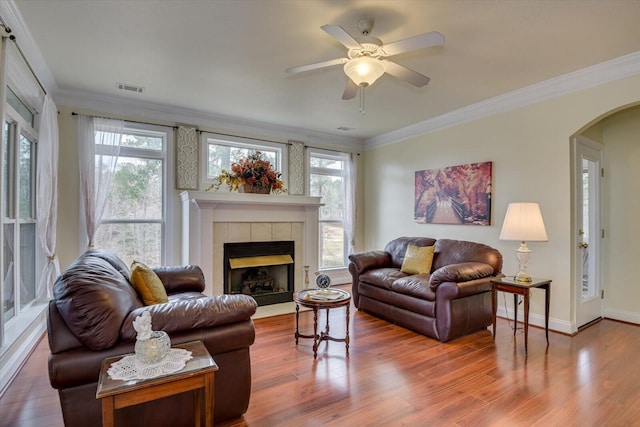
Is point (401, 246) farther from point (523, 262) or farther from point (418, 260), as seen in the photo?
point (523, 262)

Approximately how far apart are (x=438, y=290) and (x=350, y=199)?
3.05 meters

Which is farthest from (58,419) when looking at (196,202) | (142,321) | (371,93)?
(371,93)

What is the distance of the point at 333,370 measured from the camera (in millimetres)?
2646

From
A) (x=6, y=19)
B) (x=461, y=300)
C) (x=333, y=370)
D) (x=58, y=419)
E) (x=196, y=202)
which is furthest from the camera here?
(x=196, y=202)

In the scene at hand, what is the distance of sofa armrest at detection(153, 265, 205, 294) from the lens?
10.6ft

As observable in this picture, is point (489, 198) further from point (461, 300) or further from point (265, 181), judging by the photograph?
point (265, 181)

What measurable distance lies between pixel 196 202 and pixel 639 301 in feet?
17.3

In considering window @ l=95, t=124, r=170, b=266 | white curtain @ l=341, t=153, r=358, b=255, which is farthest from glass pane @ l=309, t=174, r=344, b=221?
window @ l=95, t=124, r=170, b=266

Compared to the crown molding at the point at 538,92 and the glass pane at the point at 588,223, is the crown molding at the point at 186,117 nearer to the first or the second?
the crown molding at the point at 538,92

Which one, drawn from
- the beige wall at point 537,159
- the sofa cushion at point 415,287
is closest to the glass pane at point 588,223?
the beige wall at point 537,159

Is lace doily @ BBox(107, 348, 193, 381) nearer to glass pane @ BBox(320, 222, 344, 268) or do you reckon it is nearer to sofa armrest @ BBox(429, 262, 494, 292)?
sofa armrest @ BBox(429, 262, 494, 292)

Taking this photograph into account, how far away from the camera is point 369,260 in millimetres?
4414

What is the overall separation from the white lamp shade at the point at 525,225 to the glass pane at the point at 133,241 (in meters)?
4.20

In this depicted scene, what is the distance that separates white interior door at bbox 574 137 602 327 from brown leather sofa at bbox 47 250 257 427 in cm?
366
